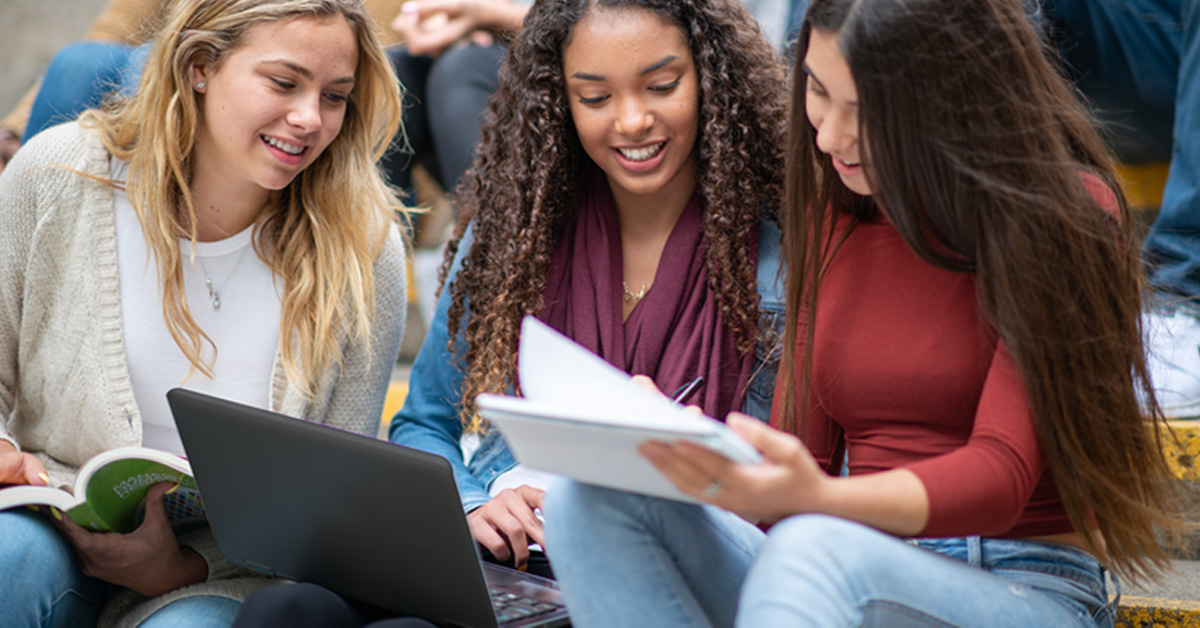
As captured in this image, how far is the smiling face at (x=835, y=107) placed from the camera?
116 cm

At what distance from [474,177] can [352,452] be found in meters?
0.76

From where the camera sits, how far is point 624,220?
5.83 ft

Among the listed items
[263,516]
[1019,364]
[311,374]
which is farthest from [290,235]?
[1019,364]

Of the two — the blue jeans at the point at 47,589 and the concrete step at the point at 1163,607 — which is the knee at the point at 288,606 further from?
the concrete step at the point at 1163,607

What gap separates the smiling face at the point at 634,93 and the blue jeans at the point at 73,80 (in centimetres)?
113

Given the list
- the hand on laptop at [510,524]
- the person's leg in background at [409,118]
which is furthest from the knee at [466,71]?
the hand on laptop at [510,524]

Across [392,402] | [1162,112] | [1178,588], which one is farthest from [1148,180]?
[392,402]

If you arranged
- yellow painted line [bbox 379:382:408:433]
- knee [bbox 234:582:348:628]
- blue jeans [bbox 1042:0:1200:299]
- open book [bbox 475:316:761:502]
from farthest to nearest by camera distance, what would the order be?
yellow painted line [bbox 379:382:408:433], blue jeans [bbox 1042:0:1200:299], knee [bbox 234:582:348:628], open book [bbox 475:316:761:502]

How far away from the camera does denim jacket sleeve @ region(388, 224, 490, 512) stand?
1774 mm

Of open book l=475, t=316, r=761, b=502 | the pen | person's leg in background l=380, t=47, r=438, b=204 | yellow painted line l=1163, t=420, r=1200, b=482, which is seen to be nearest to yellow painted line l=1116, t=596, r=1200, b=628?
yellow painted line l=1163, t=420, r=1200, b=482

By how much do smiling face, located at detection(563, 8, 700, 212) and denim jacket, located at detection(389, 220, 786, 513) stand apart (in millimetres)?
206

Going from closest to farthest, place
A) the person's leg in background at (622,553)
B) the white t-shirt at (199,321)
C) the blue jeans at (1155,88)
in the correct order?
the person's leg in background at (622,553), the white t-shirt at (199,321), the blue jeans at (1155,88)

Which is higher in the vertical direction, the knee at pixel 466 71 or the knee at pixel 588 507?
the knee at pixel 466 71

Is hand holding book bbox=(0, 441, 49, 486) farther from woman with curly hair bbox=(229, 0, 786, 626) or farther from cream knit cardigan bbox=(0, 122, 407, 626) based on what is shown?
woman with curly hair bbox=(229, 0, 786, 626)
